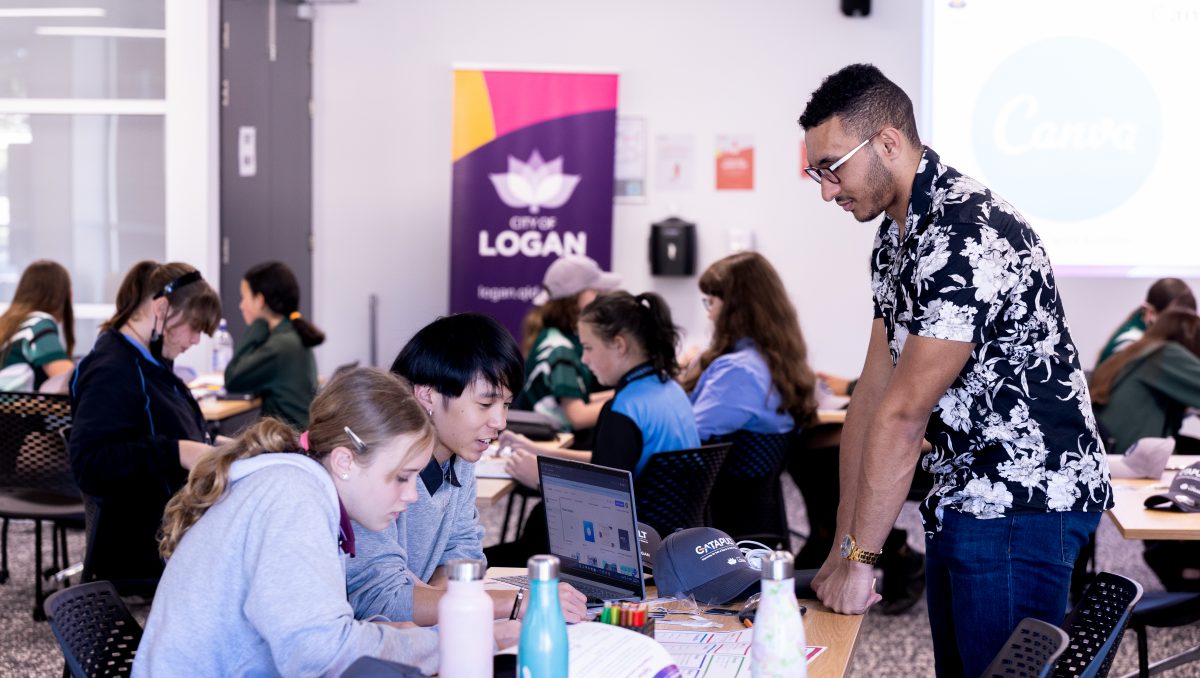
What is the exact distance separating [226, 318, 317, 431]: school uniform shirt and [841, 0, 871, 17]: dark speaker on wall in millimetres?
3907

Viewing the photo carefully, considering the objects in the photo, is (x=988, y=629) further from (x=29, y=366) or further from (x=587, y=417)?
(x=29, y=366)

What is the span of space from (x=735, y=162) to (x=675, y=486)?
4.51 metres

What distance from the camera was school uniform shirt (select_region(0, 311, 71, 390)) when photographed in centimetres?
478

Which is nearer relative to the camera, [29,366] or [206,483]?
[206,483]

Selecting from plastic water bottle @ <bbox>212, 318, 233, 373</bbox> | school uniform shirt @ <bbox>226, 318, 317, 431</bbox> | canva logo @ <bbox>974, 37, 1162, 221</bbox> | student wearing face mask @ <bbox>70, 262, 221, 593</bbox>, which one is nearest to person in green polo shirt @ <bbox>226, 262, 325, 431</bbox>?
school uniform shirt @ <bbox>226, 318, 317, 431</bbox>

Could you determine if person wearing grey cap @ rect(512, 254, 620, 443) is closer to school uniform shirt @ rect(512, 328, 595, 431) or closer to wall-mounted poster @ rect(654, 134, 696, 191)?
school uniform shirt @ rect(512, 328, 595, 431)

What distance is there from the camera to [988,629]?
2.04 m

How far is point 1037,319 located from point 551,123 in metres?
5.38

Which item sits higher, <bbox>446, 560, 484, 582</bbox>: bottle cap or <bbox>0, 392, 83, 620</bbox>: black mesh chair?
<bbox>446, 560, 484, 582</bbox>: bottle cap

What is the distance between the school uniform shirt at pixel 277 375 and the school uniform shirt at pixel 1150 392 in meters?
3.24

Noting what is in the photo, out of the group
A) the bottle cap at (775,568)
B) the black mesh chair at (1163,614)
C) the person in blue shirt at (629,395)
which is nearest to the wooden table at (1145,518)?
the black mesh chair at (1163,614)

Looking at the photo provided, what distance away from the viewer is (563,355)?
4.48m

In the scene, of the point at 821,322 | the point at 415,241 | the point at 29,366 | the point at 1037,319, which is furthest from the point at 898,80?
the point at 1037,319

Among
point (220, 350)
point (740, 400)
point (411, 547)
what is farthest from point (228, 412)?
point (411, 547)
